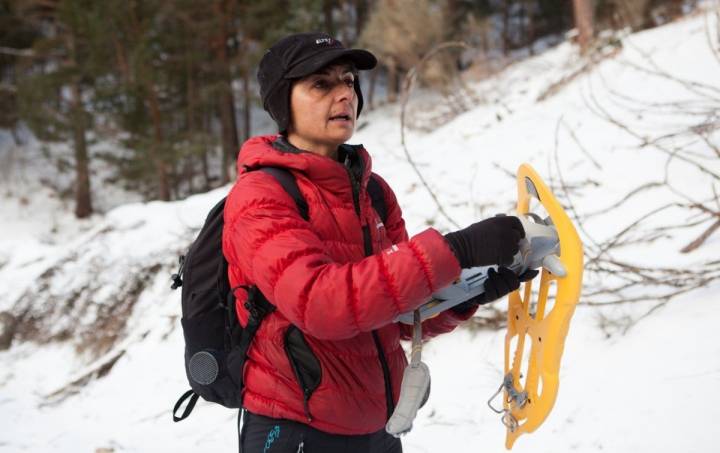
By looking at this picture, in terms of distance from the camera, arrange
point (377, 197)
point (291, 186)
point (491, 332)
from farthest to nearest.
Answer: point (491, 332)
point (377, 197)
point (291, 186)

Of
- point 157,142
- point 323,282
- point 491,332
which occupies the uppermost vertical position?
point 323,282

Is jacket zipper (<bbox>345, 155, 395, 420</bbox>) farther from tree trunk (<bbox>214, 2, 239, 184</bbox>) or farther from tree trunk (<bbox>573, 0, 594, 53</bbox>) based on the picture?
tree trunk (<bbox>214, 2, 239, 184</bbox>)

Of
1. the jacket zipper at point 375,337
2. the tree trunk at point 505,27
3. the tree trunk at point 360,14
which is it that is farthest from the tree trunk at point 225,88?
the jacket zipper at point 375,337

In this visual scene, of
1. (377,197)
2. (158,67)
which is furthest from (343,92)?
(158,67)

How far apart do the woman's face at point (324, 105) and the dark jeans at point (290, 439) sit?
0.79 meters

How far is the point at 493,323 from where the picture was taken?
13.3 feet

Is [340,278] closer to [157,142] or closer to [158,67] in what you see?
[157,142]

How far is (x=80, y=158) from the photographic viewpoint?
1667 centimetres

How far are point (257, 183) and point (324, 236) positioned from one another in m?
0.22

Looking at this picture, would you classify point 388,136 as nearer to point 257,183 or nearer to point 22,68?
point 22,68

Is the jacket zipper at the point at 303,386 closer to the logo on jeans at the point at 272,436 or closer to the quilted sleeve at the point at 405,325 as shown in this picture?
the logo on jeans at the point at 272,436

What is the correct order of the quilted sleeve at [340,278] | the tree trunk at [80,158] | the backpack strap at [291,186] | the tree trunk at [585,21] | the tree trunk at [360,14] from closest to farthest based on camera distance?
the quilted sleeve at [340,278] → the backpack strap at [291,186] → the tree trunk at [585,21] → the tree trunk at [80,158] → the tree trunk at [360,14]

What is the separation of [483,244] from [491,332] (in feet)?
9.10

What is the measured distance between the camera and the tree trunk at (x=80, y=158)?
51.9ft
